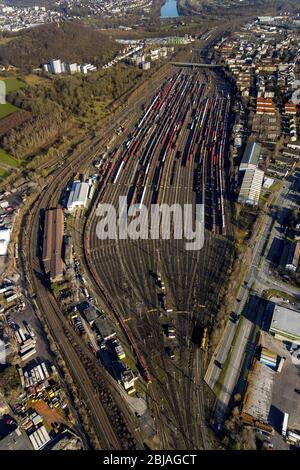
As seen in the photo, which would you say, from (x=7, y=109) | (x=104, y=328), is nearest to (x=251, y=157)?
(x=104, y=328)

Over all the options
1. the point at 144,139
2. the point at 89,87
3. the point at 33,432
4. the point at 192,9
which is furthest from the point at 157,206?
the point at 192,9

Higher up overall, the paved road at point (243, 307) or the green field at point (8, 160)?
the green field at point (8, 160)

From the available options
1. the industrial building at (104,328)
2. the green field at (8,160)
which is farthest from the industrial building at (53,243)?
the green field at (8,160)

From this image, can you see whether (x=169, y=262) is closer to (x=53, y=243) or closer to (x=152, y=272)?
(x=152, y=272)

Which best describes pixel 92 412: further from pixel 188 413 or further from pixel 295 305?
pixel 295 305

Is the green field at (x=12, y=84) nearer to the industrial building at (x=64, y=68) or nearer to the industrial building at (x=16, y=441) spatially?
the industrial building at (x=64, y=68)

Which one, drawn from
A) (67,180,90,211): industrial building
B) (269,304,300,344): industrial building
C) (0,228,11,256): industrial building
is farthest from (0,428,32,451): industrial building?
(67,180,90,211): industrial building

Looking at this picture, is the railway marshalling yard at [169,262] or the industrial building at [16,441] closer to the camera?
the industrial building at [16,441]
